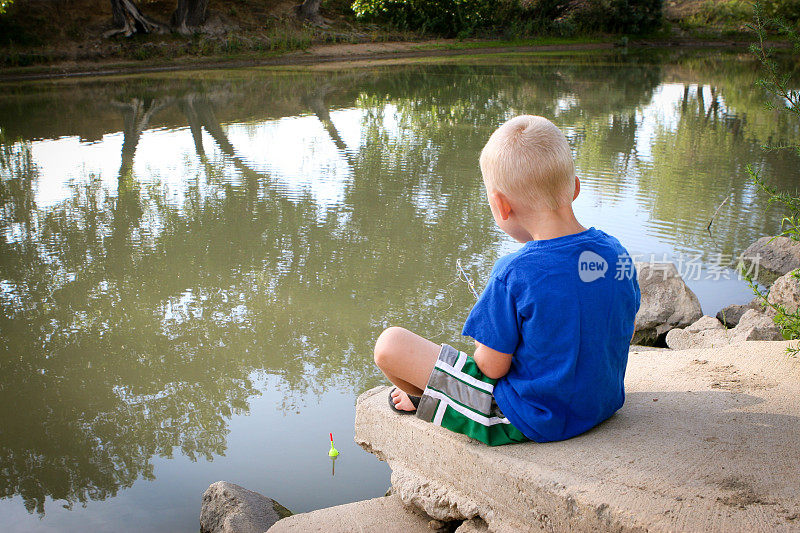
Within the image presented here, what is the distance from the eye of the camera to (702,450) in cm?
194

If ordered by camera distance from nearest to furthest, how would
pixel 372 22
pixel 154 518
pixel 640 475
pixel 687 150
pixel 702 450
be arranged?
pixel 640 475 < pixel 702 450 < pixel 154 518 < pixel 687 150 < pixel 372 22

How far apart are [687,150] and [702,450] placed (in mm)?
7249

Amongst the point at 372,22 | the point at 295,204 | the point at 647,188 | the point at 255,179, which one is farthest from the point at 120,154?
the point at 372,22

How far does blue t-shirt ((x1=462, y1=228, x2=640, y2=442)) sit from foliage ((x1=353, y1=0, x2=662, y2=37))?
24.8 m

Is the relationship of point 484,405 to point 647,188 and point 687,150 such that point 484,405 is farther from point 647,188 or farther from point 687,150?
point 687,150

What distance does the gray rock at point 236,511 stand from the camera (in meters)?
2.43

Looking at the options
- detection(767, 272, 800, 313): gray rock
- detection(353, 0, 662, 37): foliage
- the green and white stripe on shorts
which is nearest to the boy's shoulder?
the green and white stripe on shorts

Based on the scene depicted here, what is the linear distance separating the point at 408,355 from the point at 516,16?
92.8ft

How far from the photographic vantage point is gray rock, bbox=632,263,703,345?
4113mm

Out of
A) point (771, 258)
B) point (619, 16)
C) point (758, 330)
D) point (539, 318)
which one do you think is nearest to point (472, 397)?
point (539, 318)

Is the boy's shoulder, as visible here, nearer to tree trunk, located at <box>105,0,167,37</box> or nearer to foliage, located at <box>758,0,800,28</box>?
tree trunk, located at <box>105,0,167,37</box>

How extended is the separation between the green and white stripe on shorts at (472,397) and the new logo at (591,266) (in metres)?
0.40

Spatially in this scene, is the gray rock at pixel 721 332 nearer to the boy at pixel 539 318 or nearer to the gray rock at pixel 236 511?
the boy at pixel 539 318

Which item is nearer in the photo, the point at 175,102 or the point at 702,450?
the point at 702,450
